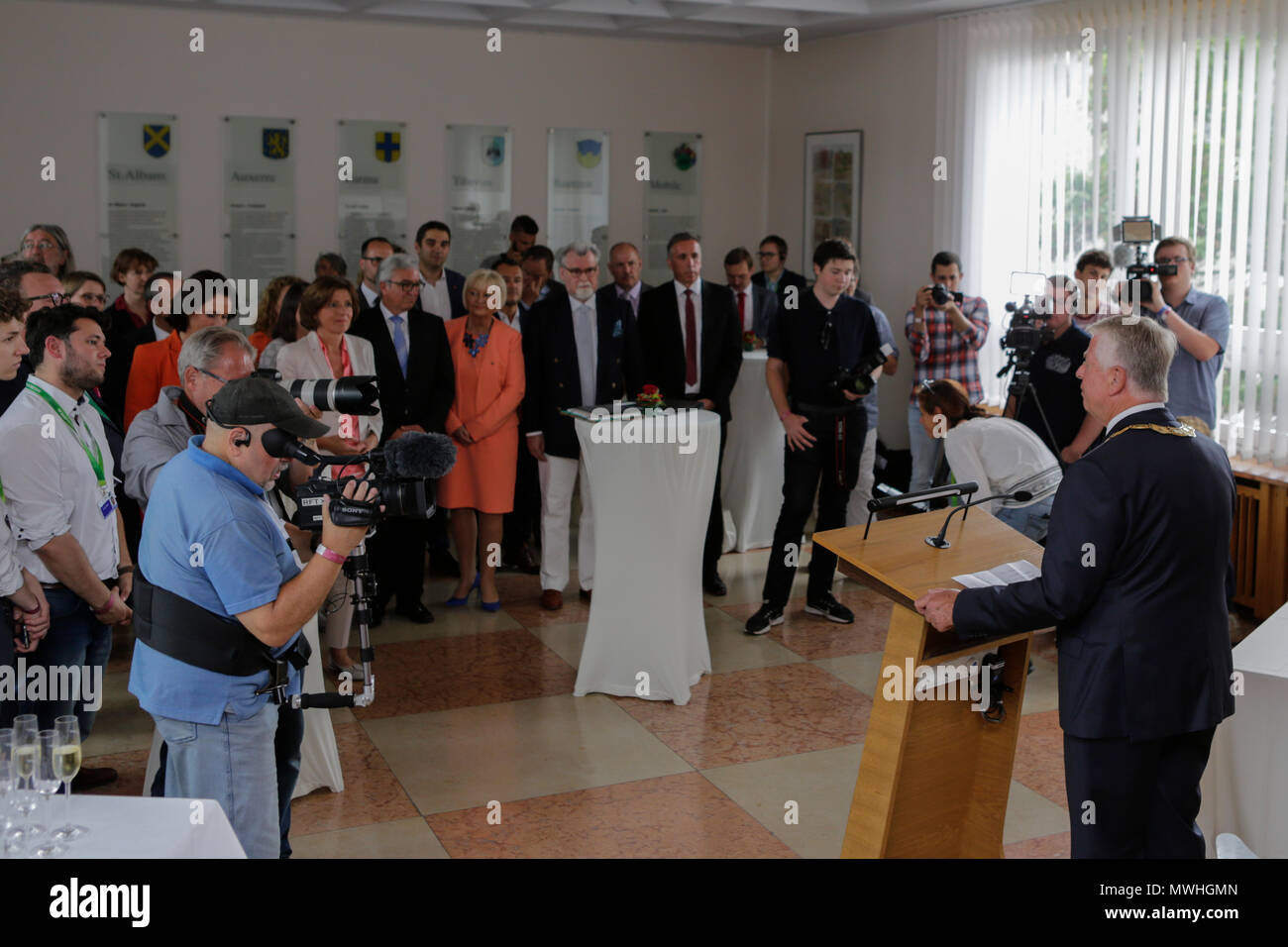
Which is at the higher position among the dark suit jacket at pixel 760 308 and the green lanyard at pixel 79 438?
the dark suit jacket at pixel 760 308

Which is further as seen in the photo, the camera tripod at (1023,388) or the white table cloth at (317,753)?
the camera tripod at (1023,388)

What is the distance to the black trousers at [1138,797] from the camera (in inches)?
116

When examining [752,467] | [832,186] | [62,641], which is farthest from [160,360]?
[832,186]

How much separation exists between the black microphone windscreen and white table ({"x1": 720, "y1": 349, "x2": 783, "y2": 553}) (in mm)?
4943

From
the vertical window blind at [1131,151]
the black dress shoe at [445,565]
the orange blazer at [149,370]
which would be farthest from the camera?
the black dress shoe at [445,565]

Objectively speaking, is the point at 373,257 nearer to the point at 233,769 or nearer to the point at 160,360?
the point at 160,360

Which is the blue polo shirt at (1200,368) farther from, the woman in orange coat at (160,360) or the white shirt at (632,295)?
the woman in orange coat at (160,360)

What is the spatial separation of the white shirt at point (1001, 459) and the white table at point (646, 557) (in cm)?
100

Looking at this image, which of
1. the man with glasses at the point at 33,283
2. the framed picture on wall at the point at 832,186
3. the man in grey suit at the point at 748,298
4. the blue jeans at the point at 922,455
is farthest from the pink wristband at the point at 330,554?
the framed picture on wall at the point at 832,186

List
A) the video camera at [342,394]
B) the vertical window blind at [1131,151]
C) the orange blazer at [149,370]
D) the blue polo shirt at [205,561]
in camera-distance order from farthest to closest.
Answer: the vertical window blind at [1131,151]
the orange blazer at [149,370]
the video camera at [342,394]
the blue polo shirt at [205,561]

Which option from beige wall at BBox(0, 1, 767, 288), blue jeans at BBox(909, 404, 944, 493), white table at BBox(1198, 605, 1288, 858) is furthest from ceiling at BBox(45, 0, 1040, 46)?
white table at BBox(1198, 605, 1288, 858)

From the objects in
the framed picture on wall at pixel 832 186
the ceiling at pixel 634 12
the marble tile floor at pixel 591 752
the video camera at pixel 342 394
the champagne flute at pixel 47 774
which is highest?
the ceiling at pixel 634 12

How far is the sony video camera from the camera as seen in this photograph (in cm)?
599

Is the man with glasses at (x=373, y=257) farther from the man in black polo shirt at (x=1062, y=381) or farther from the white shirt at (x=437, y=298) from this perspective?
the man in black polo shirt at (x=1062, y=381)
